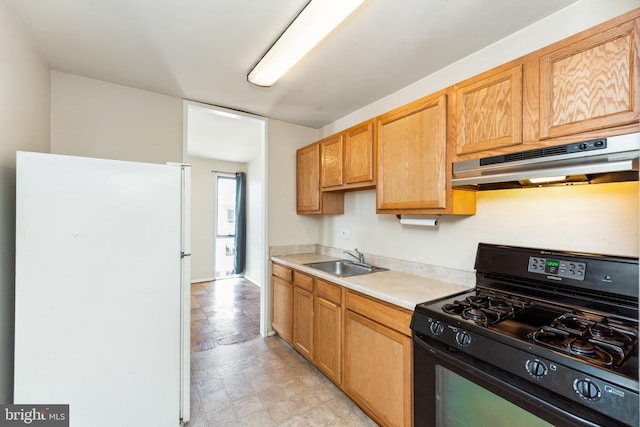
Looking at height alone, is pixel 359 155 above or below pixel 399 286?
above

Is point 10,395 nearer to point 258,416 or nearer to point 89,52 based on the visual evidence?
point 258,416

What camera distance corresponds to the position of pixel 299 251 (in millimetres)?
3242

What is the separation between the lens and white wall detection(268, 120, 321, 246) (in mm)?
3107

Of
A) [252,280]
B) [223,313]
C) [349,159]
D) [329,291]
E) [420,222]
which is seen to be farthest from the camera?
[252,280]

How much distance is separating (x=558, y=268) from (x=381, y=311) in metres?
0.95

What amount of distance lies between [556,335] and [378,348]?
36.6 inches

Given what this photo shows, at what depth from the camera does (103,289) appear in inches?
57.3

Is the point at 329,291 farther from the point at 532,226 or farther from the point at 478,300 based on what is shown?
the point at 532,226

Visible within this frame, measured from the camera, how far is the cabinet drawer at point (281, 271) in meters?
2.73

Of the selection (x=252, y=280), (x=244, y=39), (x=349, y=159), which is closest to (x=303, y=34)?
(x=244, y=39)

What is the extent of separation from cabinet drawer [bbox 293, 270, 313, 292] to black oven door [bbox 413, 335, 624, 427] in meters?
1.12

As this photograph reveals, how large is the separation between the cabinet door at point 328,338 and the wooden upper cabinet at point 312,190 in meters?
1.01

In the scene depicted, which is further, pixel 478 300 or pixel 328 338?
pixel 328 338

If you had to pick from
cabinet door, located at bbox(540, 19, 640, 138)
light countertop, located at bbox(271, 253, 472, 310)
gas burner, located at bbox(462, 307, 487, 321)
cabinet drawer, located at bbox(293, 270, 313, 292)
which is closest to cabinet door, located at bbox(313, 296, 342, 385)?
cabinet drawer, located at bbox(293, 270, 313, 292)
